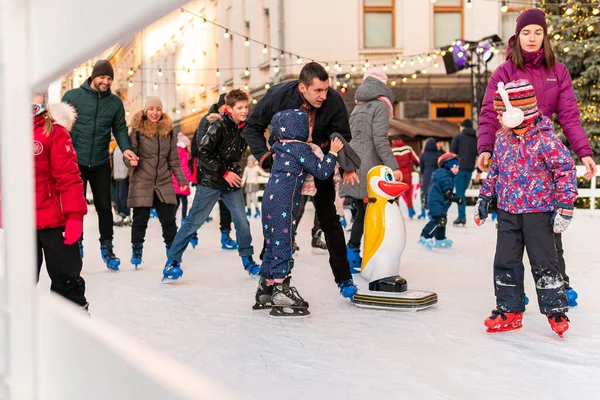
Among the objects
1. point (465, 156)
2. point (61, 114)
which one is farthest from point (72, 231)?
point (465, 156)

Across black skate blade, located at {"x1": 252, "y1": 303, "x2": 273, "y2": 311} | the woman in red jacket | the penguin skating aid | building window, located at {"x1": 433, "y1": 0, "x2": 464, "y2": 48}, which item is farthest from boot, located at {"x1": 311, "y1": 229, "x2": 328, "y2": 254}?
building window, located at {"x1": 433, "y1": 0, "x2": 464, "y2": 48}

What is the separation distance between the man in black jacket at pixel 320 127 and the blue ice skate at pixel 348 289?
2 centimetres

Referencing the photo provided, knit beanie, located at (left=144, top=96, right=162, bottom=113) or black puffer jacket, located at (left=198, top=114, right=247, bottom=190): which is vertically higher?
knit beanie, located at (left=144, top=96, right=162, bottom=113)

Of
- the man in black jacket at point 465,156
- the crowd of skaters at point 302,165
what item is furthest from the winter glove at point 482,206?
the man in black jacket at point 465,156

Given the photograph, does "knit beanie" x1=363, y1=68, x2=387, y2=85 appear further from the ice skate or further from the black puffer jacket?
the ice skate

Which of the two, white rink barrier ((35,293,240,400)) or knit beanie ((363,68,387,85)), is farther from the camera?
knit beanie ((363,68,387,85))

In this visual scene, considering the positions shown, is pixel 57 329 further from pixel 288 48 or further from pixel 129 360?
pixel 288 48

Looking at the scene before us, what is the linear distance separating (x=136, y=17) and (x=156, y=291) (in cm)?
374

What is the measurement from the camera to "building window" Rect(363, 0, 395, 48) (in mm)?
14914

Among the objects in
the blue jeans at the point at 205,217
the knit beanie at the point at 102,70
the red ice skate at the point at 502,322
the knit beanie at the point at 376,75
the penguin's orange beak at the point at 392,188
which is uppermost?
the knit beanie at the point at 102,70

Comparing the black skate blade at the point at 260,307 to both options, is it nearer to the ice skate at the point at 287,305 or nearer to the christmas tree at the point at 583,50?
the ice skate at the point at 287,305

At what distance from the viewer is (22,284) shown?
122 cm

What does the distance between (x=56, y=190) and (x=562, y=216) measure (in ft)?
6.33

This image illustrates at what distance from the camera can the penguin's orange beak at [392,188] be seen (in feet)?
14.0
